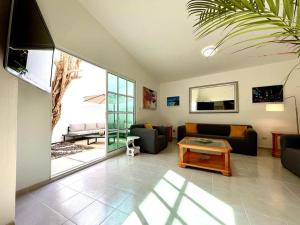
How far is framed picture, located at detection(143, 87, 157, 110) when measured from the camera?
4.96 metres

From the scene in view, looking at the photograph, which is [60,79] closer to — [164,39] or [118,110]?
[118,110]

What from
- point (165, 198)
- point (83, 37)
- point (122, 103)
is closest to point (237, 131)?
point (165, 198)

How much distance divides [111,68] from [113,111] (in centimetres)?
108

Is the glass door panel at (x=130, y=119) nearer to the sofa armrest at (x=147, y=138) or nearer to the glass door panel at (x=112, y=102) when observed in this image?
the sofa armrest at (x=147, y=138)

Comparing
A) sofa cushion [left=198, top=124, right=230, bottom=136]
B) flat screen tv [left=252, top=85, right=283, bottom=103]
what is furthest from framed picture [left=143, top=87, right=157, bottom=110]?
flat screen tv [left=252, top=85, right=283, bottom=103]

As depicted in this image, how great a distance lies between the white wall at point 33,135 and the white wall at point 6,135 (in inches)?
31.3

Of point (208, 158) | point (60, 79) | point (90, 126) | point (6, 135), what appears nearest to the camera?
point (6, 135)

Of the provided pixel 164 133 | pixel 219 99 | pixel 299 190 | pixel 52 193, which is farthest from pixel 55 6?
pixel 219 99

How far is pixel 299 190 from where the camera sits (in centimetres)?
186

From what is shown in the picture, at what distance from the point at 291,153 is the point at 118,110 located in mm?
3645

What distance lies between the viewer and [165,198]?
1713 millimetres

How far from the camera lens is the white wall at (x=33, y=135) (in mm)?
1824

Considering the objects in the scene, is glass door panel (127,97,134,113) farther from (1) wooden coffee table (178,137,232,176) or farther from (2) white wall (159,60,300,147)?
(2) white wall (159,60,300,147)

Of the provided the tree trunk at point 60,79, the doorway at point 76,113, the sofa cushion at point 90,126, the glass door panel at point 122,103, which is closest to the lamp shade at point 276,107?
the glass door panel at point 122,103
